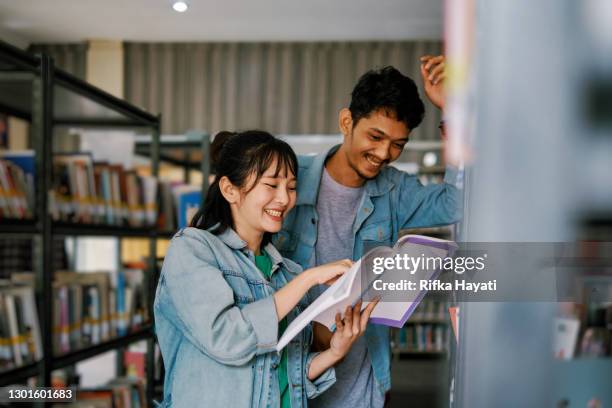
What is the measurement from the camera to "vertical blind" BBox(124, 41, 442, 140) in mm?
5500

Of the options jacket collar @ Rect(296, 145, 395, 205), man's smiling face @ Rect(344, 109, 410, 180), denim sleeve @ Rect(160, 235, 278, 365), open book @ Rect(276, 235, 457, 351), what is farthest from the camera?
jacket collar @ Rect(296, 145, 395, 205)

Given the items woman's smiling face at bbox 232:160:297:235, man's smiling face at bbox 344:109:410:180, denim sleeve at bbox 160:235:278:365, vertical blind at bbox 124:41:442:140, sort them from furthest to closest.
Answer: vertical blind at bbox 124:41:442:140 < man's smiling face at bbox 344:109:410:180 < woman's smiling face at bbox 232:160:297:235 < denim sleeve at bbox 160:235:278:365

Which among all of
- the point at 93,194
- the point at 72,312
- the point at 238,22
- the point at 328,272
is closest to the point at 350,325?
the point at 328,272

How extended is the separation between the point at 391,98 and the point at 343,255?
1.18 feet

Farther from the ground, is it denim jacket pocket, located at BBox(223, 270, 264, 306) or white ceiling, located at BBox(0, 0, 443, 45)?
white ceiling, located at BBox(0, 0, 443, 45)

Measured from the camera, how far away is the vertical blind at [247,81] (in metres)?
5.50

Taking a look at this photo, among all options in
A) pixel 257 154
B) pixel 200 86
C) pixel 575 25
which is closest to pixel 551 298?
pixel 575 25

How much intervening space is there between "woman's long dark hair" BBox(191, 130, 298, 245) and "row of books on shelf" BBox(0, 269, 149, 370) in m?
1.01

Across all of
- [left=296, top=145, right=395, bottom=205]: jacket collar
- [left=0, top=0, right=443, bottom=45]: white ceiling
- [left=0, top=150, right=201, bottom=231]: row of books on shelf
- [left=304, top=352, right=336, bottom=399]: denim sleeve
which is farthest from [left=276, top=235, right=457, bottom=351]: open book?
[left=0, top=0, right=443, bottom=45]: white ceiling

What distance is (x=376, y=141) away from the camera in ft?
3.98

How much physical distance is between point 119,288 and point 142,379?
55cm

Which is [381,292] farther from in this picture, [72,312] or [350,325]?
[72,312]

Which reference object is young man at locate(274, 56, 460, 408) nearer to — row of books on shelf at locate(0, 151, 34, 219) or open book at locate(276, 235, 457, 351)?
open book at locate(276, 235, 457, 351)

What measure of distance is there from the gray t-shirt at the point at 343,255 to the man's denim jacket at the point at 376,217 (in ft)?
0.07
